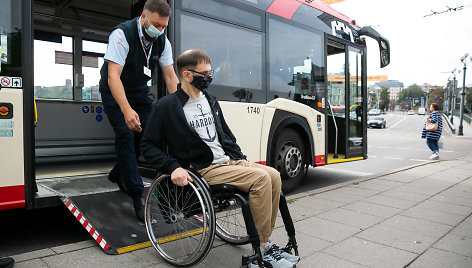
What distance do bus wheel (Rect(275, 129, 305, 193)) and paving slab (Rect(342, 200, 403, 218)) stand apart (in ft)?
3.63

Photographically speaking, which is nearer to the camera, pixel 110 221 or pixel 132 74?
pixel 110 221

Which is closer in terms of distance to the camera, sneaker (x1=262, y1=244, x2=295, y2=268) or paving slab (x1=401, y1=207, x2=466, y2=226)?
sneaker (x1=262, y1=244, x2=295, y2=268)

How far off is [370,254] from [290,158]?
271 centimetres

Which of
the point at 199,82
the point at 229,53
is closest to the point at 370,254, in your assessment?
the point at 199,82

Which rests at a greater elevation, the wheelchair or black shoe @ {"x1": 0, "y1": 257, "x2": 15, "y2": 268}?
the wheelchair

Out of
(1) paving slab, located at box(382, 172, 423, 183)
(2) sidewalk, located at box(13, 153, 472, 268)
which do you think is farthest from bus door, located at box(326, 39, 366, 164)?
(2) sidewalk, located at box(13, 153, 472, 268)

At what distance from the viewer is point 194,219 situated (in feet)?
10.8

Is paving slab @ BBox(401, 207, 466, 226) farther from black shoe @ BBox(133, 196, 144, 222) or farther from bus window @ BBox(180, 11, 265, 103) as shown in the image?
black shoe @ BBox(133, 196, 144, 222)

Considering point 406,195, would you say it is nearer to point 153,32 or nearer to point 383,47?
point 383,47

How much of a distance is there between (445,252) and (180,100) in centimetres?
267

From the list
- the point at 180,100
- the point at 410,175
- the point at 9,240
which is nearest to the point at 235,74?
the point at 180,100

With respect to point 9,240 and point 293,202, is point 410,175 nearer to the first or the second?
point 293,202

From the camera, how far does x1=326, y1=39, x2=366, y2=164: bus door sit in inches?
267

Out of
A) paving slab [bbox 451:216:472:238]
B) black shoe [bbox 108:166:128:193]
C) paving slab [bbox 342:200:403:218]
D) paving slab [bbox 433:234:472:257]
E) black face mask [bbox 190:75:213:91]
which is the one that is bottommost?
paving slab [bbox 451:216:472:238]
